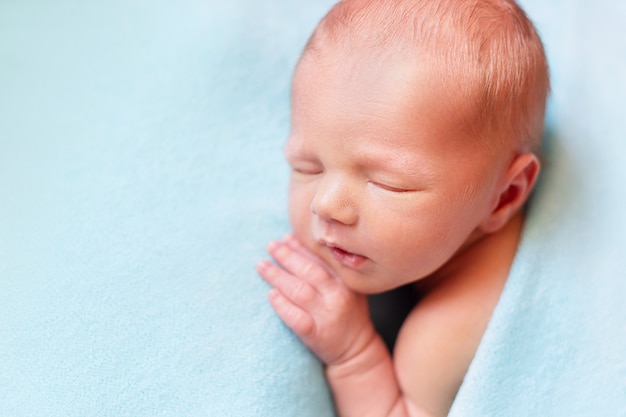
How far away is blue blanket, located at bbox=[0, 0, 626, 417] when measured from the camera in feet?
3.09

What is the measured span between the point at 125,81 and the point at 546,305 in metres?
0.78

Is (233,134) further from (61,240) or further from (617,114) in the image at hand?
(617,114)

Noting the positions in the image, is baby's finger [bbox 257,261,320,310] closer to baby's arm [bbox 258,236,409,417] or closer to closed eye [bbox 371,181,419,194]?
baby's arm [bbox 258,236,409,417]

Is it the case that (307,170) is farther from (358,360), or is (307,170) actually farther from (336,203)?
(358,360)

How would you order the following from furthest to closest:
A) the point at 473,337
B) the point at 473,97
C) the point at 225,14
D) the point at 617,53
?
1. the point at 225,14
2. the point at 617,53
3. the point at 473,337
4. the point at 473,97

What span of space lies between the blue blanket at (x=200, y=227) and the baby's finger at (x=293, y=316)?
0.02 m

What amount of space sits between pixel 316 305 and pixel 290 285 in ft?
0.16

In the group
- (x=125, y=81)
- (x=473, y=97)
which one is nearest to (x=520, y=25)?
(x=473, y=97)

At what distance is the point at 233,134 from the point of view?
1228 millimetres

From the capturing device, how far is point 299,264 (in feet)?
3.54

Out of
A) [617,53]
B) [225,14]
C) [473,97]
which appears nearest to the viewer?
[473,97]

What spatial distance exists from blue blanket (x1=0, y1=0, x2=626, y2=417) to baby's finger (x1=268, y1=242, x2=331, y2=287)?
0.04m

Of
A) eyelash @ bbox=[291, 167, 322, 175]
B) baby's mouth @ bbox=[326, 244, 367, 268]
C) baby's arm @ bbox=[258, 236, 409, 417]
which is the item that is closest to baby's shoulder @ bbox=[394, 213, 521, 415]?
baby's arm @ bbox=[258, 236, 409, 417]

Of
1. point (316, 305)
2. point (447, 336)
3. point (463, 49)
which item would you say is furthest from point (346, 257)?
point (463, 49)
